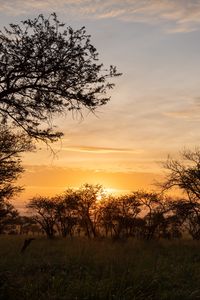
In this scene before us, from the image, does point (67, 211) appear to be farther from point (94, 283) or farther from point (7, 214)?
point (94, 283)

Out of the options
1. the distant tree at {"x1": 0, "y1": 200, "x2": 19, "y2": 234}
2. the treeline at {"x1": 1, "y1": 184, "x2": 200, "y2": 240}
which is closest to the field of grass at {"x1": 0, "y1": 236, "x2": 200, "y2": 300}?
the distant tree at {"x1": 0, "y1": 200, "x2": 19, "y2": 234}

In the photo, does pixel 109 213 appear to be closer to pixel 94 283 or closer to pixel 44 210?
pixel 44 210

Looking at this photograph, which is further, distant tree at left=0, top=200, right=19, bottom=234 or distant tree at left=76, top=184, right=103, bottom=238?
distant tree at left=76, top=184, right=103, bottom=238

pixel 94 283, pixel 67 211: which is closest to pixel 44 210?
pixel 67 211

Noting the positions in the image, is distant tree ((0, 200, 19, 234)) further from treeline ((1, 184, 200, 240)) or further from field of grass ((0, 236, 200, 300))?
field of grass ((0, 236, 200, 300))

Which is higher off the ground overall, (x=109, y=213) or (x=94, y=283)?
(x=109, y=213)

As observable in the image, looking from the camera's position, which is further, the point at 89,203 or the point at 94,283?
the point at 89,203

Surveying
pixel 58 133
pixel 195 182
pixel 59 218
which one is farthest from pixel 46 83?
pixel 59 218

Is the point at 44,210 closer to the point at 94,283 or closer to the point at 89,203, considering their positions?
the point at 89,203

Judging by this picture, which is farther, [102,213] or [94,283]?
[102,213]

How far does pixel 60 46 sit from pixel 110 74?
1562 mm

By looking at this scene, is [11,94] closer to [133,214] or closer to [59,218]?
[133,214]

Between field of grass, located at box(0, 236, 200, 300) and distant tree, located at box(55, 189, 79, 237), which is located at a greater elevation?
distant tree, located at box(55, 189, 79, 237)

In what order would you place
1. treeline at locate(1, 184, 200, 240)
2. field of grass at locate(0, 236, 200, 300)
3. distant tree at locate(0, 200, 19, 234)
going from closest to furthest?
field of grass at locate(0, 236, 200, 300)
distant tree at locate(0, 200, 19, 234)
treeline at locate(1, 184, 200, 240)
